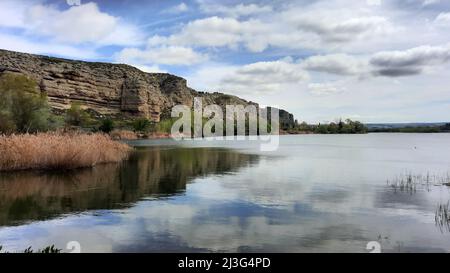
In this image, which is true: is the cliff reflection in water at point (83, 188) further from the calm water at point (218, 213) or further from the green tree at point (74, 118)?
the green tree at point (74, 118)

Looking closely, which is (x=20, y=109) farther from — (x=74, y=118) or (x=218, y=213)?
(x=74, y=118)

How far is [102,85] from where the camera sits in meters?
147

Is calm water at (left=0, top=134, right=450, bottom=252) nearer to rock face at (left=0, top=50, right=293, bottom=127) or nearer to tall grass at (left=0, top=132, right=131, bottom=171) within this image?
tall grass at (left=0, top=132, right=131, bottom=171)

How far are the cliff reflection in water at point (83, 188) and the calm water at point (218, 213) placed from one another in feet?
Result: 0.14

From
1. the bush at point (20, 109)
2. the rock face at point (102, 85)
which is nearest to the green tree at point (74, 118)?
the rock face at point (102, 85)

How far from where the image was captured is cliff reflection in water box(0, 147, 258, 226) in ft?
47.2

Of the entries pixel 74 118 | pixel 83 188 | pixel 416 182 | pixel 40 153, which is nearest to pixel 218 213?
pixel 83 188

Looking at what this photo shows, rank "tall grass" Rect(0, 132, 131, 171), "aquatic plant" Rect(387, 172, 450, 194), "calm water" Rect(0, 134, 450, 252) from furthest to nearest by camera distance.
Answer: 1. "tall grass" Rect(0, 132, 131, 171)
2. "aquatic plant" Rect(387, 172, 450, 194)
3. "calm water" Rect(0, 134, 450, 252)

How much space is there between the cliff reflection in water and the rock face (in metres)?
96.8

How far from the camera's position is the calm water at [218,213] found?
→ 10.3m

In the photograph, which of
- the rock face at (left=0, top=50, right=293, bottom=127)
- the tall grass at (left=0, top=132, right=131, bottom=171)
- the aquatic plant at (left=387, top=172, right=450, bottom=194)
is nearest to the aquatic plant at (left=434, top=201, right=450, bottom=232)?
the aquatic plant at (left=387, top=172, right=450, bottom=194)
